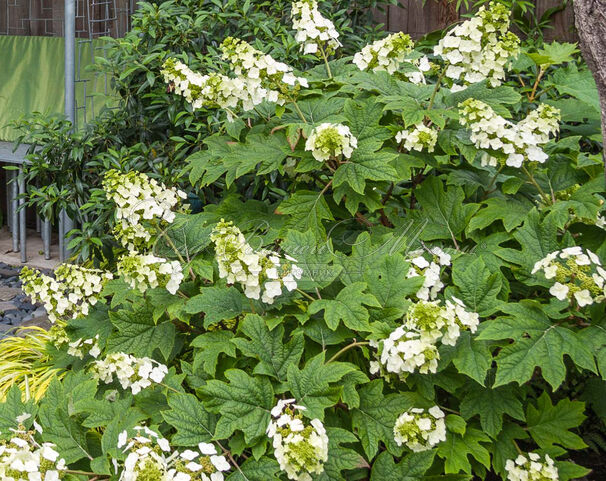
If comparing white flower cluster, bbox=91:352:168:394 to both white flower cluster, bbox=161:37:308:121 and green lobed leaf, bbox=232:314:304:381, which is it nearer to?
green lobed leaf, bbox=232:314:304:381

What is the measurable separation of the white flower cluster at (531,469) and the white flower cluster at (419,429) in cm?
18

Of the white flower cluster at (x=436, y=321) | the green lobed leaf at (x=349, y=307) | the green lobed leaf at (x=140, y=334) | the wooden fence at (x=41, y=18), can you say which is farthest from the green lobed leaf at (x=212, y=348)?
the wooden fence at (x=41, y=18)

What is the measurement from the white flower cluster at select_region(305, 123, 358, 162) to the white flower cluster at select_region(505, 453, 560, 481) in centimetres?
83

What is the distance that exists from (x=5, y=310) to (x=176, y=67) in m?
2.94

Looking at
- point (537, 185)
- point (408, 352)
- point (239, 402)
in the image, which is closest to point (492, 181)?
point (537, 185)

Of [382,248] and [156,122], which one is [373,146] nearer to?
[382,248]

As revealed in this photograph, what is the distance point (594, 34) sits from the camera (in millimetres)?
1685

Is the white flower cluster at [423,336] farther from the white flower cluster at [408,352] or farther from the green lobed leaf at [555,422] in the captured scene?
the green lobed leaf at [555,422]

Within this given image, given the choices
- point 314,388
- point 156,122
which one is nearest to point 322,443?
point 314,388

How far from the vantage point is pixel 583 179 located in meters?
2.08

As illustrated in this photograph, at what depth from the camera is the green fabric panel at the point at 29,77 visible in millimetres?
5359

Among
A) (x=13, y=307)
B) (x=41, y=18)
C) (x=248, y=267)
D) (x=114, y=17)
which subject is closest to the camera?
(x=248, y=267)

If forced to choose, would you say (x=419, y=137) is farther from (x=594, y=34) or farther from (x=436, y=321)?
(x=436, y=321)

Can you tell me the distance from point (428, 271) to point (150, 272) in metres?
0.67
